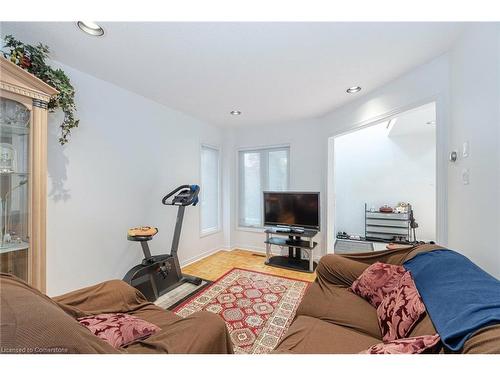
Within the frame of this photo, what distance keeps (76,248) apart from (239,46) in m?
2.47

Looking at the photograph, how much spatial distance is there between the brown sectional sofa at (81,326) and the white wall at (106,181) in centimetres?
102

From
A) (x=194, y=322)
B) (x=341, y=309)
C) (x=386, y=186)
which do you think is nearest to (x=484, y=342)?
(x=341, y=309)

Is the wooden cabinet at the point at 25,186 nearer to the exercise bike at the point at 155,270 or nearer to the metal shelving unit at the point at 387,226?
the exercise bike at the point at 155,270

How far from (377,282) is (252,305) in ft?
4.21

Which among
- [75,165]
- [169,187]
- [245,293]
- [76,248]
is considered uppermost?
[75,165]

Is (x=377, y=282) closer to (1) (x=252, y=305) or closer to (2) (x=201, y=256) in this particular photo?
(1) (x=252, y=305)

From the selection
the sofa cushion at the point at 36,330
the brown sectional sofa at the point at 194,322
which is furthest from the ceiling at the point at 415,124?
the sofa cushion at the point at 36,330

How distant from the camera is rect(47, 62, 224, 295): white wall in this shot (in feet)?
6.20

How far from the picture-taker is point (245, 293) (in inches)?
93.0

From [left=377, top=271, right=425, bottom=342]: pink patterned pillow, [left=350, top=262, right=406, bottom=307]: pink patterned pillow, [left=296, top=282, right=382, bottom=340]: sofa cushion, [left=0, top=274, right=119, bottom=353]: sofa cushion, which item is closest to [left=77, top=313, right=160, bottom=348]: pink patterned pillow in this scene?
[left=0, top=274, right=119, bottom=353]: sofa cushion

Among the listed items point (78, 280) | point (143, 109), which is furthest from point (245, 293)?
point (143, 109)

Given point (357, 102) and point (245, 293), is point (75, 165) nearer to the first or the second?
point (245, 293)

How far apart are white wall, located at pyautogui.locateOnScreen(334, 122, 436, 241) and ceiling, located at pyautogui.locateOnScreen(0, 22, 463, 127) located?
315 centimetres

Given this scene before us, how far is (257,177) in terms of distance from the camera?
13.1 ft
